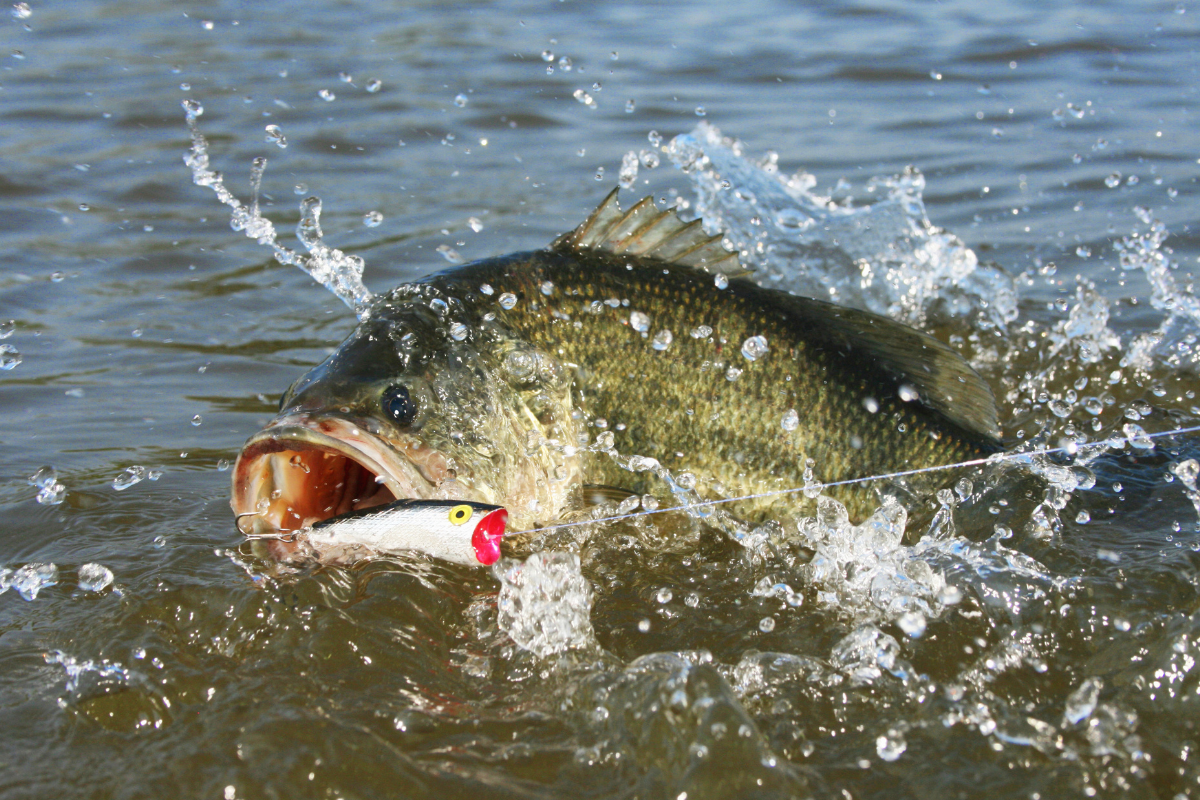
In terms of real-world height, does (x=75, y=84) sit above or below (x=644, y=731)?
above

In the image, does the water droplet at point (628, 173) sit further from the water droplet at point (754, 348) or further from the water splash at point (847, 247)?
the water droplet at point (754, 348)

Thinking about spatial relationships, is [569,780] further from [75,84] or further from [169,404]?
[75,84]

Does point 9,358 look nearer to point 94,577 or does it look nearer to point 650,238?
point 94,577

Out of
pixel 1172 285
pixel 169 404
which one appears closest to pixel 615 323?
pixel 169 404

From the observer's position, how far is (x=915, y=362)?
3.65 meters

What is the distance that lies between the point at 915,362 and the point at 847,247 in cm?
272

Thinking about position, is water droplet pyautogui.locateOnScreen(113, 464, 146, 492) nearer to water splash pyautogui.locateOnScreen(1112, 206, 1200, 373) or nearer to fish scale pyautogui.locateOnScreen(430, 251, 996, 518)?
fish scale pyautogui.locateOnScreen(430, 251, 996, 518)

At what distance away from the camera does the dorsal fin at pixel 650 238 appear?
12.1 feet

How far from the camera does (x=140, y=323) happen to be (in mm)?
5793

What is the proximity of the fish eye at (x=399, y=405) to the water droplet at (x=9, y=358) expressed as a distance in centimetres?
→ 277

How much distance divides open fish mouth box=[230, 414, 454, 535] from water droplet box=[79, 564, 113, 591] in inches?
22.3

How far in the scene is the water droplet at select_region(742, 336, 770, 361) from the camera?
Result: 3.46 m

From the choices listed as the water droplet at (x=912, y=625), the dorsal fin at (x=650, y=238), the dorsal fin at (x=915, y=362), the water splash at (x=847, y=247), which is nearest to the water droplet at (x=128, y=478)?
the dorsal fin at (x=650, y=238)

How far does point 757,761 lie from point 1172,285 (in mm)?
4630
